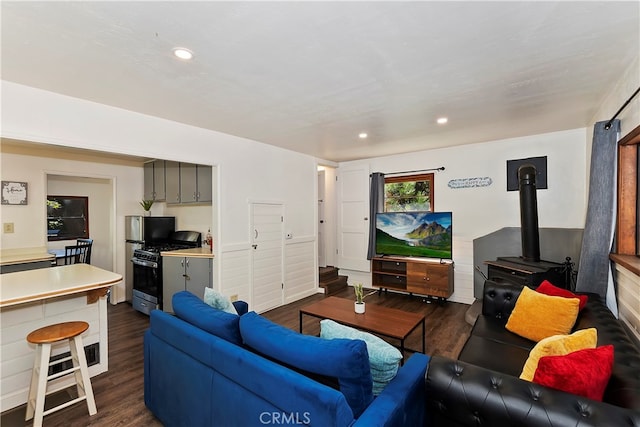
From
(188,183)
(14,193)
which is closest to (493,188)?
(188,183)

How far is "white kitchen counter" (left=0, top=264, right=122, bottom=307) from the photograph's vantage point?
1.93 m

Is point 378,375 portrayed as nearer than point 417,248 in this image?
Yes

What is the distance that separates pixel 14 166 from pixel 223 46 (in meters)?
4.09

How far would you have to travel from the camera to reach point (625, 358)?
1478mm

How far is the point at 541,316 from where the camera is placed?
2227mm

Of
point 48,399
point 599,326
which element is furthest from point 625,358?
point 48,399

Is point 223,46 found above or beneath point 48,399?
above

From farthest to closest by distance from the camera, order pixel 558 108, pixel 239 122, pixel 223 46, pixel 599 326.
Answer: pixel 239 122
pixel 558 108
pixel 599 326
pixel 223 46

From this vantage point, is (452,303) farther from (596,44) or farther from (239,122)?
(239,122)

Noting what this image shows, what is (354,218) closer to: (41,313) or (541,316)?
(541,316)

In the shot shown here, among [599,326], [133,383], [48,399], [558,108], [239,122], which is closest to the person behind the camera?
[599,326]

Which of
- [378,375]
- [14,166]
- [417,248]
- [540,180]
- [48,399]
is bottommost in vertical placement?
[48,399]

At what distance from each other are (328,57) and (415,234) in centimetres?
348

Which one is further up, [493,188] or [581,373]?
[493,188]
